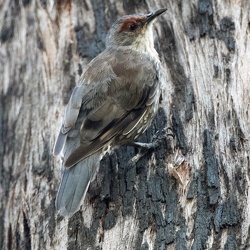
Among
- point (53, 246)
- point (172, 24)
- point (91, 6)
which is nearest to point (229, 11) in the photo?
point (172, 24)

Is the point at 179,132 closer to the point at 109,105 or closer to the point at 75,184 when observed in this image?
the point at 109,105

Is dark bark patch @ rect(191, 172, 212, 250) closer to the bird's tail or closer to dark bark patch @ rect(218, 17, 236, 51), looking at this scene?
the bird's tail

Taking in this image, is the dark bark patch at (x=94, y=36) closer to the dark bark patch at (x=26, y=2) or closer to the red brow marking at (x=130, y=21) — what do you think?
the red brow marking at (x=130, y=21)

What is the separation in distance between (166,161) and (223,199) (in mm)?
649

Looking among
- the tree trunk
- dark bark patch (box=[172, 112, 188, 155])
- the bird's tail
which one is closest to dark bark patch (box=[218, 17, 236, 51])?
the tree trunk

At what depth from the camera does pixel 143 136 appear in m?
5.70

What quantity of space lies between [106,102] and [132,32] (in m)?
1.27

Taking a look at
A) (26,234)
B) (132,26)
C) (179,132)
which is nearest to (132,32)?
(132,26)

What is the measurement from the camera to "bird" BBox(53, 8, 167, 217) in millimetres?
4973

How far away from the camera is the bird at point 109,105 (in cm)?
497

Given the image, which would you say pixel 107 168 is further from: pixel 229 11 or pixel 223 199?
pixel 229 11

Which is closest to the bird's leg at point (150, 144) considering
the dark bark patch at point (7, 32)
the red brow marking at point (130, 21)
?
the red brow marking at point (130, 21)

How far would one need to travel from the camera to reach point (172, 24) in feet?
20.7

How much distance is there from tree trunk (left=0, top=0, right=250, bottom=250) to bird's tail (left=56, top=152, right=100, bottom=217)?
21 centimetres
